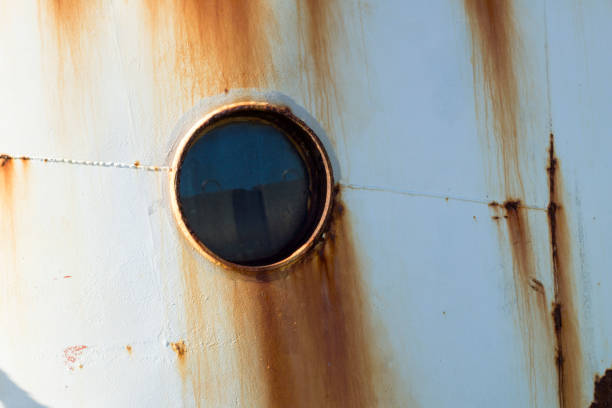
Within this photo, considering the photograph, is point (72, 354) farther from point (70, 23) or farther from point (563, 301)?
point (563, 301)

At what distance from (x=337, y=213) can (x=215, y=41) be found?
0.63 metres

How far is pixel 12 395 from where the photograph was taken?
5.47ft

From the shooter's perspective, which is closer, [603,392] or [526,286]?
[526,286]

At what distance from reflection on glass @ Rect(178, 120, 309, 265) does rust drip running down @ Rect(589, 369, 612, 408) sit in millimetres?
1232

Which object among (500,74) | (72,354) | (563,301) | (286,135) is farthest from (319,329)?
(500,74)

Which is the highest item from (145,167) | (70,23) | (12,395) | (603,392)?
(70,23)

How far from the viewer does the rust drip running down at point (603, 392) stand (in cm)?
223

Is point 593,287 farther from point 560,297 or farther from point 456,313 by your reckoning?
point 456,313

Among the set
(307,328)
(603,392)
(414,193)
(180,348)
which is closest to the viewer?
(180,348)

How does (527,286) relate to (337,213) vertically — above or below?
below

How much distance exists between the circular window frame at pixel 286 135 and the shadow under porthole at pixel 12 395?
1.95 ft

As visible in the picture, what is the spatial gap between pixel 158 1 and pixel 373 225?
3.03 feet

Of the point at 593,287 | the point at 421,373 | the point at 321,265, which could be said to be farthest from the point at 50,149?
the point at 593,287

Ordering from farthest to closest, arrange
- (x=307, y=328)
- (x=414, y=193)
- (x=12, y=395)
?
(x=414, y=193), (x=307, y=328), (x=12, y=395)
